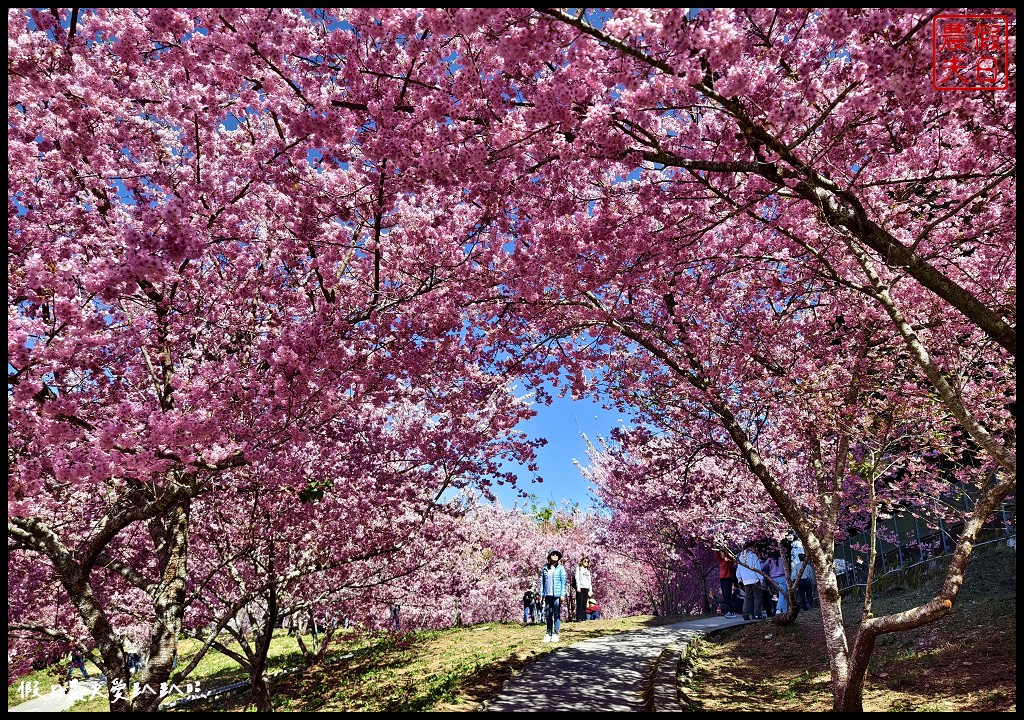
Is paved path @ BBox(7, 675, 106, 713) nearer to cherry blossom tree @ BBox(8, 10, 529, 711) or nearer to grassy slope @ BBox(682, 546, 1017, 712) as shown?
cherry blossom tree @ BBox(8, 10, 529, 711)

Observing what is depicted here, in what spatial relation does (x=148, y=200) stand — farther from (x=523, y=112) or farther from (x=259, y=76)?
(x=523, y=112)

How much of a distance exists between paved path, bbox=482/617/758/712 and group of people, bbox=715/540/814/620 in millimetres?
4137

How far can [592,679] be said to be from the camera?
8.33 m

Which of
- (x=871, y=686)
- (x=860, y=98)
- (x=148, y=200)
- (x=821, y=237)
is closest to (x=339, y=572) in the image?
(x=148, y=200)

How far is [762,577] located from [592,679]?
10350mm

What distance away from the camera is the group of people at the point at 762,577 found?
15312 mm

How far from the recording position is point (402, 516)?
12.0 meters

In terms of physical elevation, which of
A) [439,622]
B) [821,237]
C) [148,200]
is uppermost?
[148,200]

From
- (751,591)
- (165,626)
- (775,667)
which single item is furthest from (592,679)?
(751,591)

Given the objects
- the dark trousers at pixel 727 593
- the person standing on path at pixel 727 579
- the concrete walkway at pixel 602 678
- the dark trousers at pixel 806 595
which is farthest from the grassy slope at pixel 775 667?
the dark trousers at pixel 727 593

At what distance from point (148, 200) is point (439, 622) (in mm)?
20896

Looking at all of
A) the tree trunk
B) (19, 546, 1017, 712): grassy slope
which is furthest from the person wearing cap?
the tree trunk

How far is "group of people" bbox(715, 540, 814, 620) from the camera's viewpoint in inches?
603

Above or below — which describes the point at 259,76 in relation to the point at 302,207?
above
